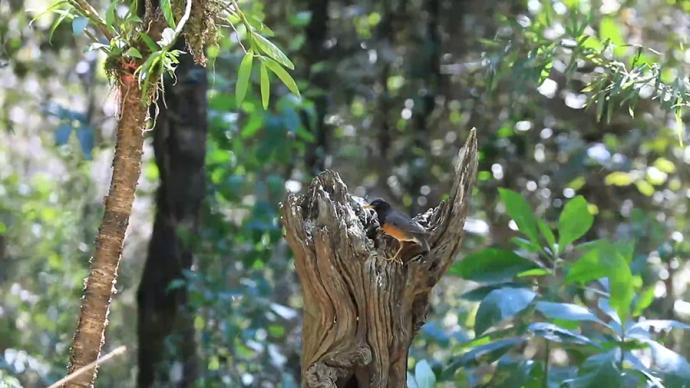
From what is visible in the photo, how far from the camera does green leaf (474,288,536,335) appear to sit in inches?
88.0

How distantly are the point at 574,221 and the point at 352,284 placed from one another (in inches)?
35.5

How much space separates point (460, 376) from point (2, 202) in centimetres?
218

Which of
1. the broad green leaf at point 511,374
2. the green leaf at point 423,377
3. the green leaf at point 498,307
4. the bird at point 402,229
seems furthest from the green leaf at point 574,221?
the bird at point 402,229

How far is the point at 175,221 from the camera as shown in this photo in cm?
→ 316

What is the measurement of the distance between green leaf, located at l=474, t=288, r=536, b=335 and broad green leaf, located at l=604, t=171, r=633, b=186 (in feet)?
5.05

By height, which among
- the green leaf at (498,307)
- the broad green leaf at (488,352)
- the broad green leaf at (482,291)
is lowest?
the broad green leaf at (488,352)

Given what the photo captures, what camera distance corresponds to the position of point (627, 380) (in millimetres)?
2338

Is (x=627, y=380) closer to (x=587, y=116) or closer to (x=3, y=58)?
(x=587, y=116)

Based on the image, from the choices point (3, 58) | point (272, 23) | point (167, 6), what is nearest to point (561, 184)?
point (272, 23)

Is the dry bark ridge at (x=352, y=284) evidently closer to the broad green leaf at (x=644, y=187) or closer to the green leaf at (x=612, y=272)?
the green leaf at (x=612, y=272)

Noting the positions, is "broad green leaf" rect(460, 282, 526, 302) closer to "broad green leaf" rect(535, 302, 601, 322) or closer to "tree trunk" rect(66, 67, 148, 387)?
"broad green leaf" rect(535, 302, 601, 322)

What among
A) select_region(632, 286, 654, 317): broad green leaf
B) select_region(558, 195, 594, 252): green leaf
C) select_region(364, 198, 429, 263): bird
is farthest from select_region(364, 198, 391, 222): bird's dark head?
select_region(632, 286, 654, 317): broad green leaf

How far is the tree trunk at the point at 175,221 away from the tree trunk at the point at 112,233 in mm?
1654

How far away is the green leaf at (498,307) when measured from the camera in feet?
7.34
